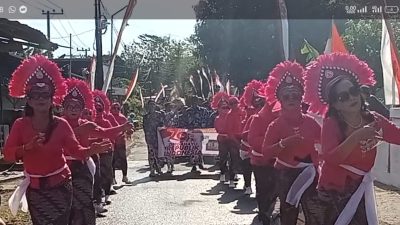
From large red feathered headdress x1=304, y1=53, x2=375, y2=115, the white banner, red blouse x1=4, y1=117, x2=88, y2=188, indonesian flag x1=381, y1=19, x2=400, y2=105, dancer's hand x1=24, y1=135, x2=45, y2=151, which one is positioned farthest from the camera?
the white banner

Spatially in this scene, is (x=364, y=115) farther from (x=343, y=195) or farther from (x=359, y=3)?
(x=359, y=3)

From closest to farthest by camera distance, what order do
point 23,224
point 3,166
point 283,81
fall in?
point 283,81 → point 23,224 → point 3,166

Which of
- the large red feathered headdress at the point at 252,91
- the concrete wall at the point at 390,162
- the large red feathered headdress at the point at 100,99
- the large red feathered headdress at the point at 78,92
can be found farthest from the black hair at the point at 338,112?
the concrete wall at the point at 390,162

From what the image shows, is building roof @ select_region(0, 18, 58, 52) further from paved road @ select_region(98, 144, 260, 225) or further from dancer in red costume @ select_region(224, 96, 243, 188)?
dancer in red costume @ select_region(224, 96, 243, 188)

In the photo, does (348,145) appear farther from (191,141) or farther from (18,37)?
(191,141)

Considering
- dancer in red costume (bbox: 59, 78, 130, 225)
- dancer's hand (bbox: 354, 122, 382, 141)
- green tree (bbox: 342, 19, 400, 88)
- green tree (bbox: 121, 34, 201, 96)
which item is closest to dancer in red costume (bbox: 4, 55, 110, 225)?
dancer in red costume (bbox: 59, 78, 130, 225)

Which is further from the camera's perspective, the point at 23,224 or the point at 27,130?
the point at 23,224

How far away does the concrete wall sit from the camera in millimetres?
12098

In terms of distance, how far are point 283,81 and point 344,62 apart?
69.3 inches

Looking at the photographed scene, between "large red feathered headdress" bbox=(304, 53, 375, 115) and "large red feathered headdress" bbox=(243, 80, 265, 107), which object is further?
"large red feathered headdress" bbox=(243, 80, 265, 107)

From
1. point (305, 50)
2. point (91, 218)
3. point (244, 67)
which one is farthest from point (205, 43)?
point (91, 218)

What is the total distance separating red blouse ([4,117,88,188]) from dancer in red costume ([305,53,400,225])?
2.42m

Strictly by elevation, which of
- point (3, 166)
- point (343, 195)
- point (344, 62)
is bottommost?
point (3, 166)

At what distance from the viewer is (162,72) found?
8562 cm
